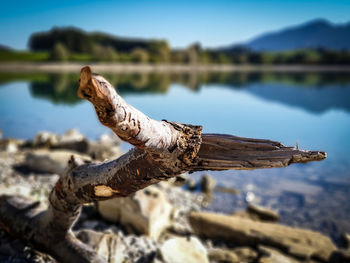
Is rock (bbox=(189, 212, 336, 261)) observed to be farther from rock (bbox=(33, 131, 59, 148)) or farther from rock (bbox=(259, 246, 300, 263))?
rock (bbox=(33, 131, 59, 148))

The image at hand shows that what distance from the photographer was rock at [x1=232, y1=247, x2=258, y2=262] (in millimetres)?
5427

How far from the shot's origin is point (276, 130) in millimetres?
18047

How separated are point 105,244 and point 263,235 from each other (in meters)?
3.25

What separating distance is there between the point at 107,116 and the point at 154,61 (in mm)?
106004

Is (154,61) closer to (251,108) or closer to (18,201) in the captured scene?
(251,108)

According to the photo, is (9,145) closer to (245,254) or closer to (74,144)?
(74,144)

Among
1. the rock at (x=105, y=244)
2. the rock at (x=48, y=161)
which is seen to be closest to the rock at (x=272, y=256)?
the rock at (x=105, y=244)

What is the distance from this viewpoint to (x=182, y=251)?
4695 mm

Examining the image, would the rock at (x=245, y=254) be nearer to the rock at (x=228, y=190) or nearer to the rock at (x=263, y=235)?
the rock at (x=263, y=235)

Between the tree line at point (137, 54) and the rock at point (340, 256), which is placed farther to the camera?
the tree line at point (137, 54)

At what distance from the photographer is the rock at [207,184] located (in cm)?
934

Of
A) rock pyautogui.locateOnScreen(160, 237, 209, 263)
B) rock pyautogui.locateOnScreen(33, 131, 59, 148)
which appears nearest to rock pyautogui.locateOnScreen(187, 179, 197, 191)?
rock pyautogui.locateOnScreen(160, 237, 209, 263)

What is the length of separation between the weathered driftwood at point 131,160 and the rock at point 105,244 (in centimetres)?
50

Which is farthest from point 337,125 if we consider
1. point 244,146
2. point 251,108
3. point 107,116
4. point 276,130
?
point 107,116
